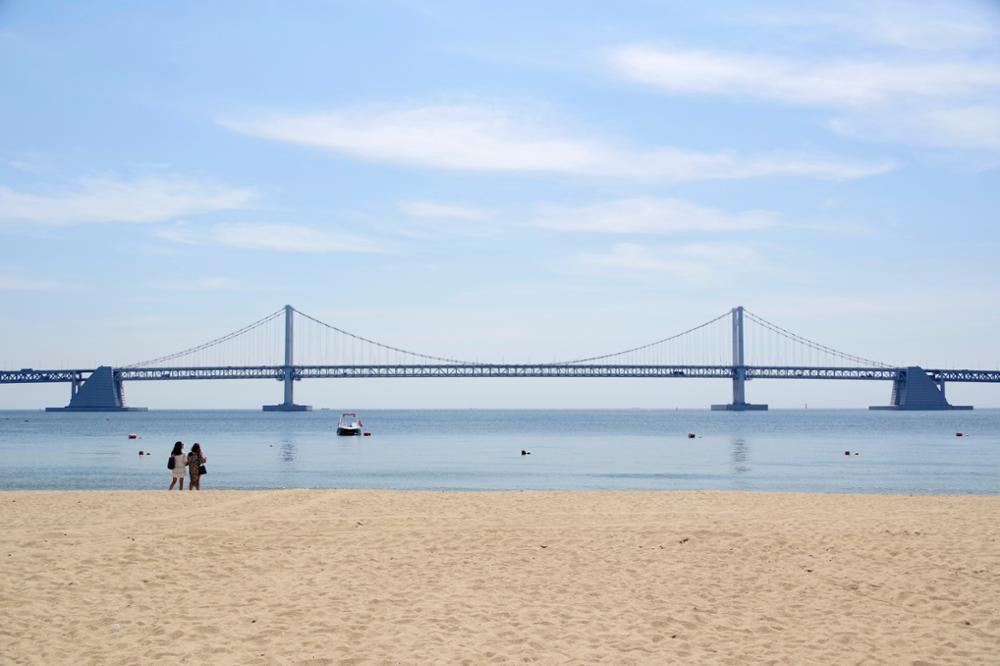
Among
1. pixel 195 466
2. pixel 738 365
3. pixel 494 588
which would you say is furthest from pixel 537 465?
pixel 738 365

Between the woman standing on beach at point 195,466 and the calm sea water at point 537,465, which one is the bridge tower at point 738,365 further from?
the woman standing on beach at point 195,466

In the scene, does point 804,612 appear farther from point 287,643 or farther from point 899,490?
point 899,490

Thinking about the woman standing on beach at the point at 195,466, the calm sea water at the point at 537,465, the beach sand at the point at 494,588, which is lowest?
the calm sea water at the point at 537,465

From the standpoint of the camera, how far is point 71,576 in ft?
31.4

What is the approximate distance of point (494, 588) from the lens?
951 centimetres

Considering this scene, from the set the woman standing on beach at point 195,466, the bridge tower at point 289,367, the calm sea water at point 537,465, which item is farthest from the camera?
the bridge tower at point 289,367

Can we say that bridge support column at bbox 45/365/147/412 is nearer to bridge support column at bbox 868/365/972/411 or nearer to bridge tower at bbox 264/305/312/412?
bridge tower at bbox 264/305/312/412

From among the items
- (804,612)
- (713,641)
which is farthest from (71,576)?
(804,612)

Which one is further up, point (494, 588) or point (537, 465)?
point (494, 588)

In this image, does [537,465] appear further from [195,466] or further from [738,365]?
[738,365]

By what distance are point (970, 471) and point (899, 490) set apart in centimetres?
939

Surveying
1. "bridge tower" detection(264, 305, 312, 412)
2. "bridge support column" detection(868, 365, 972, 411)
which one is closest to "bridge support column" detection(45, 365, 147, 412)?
"bridge tower" detection(264, 305, 312, 412)

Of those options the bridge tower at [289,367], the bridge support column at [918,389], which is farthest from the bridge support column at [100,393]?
the bridge support column at [918,389]

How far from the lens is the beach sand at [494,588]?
764 cm
